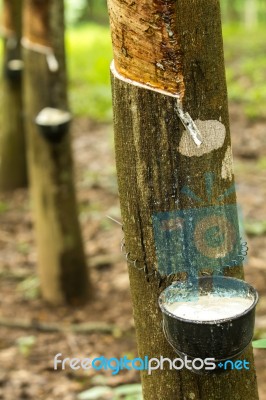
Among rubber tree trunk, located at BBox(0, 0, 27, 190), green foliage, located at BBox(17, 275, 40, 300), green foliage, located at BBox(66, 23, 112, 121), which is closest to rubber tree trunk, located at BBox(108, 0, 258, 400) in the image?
green foliage, located at BBox(17, 275, 40, 300)

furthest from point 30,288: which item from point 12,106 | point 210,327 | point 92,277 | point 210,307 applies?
point 210,327

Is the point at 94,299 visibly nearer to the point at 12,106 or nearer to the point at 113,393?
the point at 113,393

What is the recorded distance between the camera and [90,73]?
1305cm

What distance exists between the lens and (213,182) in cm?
142

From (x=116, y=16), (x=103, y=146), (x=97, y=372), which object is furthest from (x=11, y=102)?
(x=116, y=16)

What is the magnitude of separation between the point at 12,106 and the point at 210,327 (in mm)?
5591

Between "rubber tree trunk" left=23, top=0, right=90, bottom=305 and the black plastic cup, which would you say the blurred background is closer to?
"rubber tree trunk" left=23, top=0, right=90, bottom=305

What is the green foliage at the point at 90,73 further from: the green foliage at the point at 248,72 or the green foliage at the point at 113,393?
the green foliage at the point at 113,393

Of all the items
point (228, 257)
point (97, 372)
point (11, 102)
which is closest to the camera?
point (228, 257)

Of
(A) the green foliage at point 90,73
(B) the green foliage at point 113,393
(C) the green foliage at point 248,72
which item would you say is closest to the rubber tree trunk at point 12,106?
(A) the green foliage at point 90,73

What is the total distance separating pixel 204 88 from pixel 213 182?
0.76 ft

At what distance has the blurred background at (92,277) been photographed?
325 centimetres

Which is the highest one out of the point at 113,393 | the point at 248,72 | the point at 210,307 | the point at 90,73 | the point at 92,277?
the point at 210,307

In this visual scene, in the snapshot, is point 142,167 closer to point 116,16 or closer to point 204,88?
point 204,88
